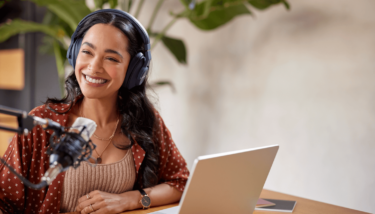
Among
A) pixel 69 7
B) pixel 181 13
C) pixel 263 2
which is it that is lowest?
pixel 69 7

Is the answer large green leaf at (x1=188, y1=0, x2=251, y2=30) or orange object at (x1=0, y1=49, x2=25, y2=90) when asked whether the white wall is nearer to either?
large green leaf at (x1=188, y1=0, x2=251, y2=30)

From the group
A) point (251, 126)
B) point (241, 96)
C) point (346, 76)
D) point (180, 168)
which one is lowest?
point (180, 168)

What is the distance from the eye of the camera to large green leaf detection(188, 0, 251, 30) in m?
1.87

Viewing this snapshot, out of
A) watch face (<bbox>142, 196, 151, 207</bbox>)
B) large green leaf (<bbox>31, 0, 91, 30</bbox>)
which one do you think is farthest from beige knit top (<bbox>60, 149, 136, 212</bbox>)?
large green leaf (<bbox>31, 0, 91, 30</bbox>)

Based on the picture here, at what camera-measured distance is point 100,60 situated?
3.41 feet

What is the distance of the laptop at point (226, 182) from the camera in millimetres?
695

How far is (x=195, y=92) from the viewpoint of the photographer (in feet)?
8.57

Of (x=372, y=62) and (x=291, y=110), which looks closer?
(x=372, y=62)

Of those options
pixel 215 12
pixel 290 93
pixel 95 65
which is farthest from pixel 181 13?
pixel 95 65

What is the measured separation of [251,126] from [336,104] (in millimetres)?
593

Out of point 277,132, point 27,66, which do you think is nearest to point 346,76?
point 277,132

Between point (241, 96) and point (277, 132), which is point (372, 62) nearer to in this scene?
point (277, 132)

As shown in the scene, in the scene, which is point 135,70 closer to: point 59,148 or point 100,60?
point 100,60

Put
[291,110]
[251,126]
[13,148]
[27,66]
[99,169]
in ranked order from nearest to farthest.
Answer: [13,148], [99,169], [291,110], [251,126], [27,66]
